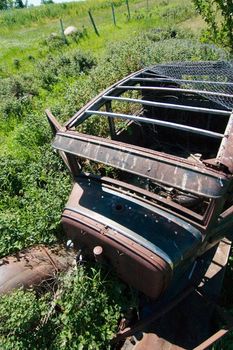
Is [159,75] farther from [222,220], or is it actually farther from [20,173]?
[20,173]

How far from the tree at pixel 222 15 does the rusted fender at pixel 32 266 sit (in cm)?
576

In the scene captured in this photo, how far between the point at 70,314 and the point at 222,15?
6.67m

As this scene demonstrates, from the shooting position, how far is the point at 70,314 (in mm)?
3383

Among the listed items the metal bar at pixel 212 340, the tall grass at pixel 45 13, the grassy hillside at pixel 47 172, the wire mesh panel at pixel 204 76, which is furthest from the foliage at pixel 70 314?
the tall grass at pixel 45 13

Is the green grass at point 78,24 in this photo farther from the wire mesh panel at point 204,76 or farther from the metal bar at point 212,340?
the metal bar at point 212,340

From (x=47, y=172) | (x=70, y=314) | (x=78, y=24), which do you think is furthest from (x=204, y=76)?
(x=78, y=24)

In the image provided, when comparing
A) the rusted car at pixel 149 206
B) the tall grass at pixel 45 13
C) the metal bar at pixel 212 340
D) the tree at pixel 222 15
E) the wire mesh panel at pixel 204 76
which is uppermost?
the tall grass at pixel 45 13

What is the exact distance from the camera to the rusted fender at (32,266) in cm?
373

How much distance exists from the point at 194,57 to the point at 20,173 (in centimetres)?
518

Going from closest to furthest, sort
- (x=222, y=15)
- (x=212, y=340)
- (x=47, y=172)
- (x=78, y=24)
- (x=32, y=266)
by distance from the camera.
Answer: (x=212, y=340)
(x=32, y=266)
(x=47, y=172)
(x=222, y=15)
(x=78, y=24)

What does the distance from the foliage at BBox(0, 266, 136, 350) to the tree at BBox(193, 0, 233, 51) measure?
5958mm

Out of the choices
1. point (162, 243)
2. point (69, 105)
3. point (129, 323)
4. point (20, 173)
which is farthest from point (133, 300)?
point (69, 105)

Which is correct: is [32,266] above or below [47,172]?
below

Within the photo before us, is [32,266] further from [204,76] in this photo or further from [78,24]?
[78,24]
